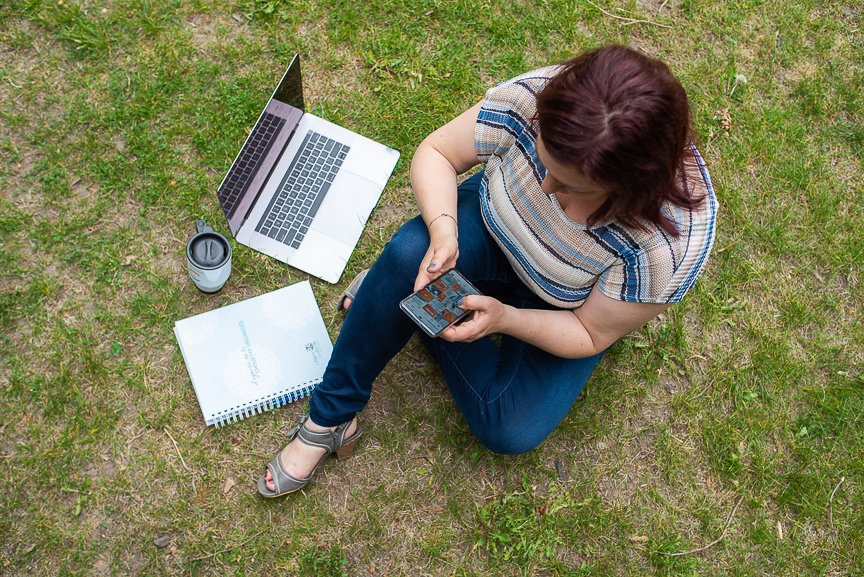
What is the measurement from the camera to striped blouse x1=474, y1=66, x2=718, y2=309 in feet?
6.22

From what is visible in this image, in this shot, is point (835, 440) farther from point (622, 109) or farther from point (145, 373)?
point (145, 373)

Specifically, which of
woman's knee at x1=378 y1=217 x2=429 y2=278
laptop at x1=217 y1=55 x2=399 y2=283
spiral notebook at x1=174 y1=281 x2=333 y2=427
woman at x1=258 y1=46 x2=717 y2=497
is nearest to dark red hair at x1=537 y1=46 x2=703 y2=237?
woman at x1=258 y1=46 x2=717 y2=497

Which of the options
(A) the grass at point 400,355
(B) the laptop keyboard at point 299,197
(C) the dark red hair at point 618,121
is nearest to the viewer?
(C) the dark red hair at point 618,121

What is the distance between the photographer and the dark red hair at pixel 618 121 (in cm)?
155

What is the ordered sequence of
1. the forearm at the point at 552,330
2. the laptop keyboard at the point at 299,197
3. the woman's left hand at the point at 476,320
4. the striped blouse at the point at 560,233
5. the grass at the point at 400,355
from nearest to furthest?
the striped blouse at the point at 560,233 < the woman's left hand at the point at 476,320 < the forearm at the point at 552,330 < the grass at the point at 400,355 < the laptop keyboard at the point at 299,197

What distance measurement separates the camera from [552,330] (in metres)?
2.21

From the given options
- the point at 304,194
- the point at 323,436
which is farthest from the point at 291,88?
the point at 323,436

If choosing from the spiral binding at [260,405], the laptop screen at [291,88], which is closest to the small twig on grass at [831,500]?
the spiral binding at [260,405]

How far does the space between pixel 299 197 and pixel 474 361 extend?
1321 mm

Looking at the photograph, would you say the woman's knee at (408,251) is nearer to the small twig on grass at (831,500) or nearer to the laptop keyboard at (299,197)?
the laptop keyboard at (299,197)

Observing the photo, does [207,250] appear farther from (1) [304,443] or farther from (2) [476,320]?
(2) [476,320]

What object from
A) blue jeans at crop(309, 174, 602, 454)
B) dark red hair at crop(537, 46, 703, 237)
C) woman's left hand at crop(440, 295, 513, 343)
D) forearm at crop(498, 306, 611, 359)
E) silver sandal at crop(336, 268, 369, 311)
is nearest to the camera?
dark red hair at crop(537, 46, 703, 237)

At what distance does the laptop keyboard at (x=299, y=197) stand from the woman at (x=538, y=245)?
86cm

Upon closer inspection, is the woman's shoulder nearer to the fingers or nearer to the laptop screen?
the fingers
